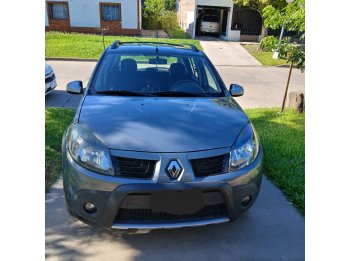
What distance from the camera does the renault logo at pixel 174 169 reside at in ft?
7.38

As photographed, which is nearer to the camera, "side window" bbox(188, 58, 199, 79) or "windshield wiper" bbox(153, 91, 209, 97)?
"windshield wiper" bbox(153, 91, 209, 97)

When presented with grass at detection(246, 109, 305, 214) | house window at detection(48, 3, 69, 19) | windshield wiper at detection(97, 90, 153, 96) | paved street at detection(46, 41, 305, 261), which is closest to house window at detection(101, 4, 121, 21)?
house window at detection(48, 3, 69, 19)

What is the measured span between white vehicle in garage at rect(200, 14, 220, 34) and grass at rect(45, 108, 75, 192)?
20498 millimetres

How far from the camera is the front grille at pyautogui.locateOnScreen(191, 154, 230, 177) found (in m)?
2.32

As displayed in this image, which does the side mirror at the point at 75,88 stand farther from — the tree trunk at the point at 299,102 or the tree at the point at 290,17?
the tree trunk at the point at 299,102

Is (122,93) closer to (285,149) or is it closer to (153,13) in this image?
(285,149)

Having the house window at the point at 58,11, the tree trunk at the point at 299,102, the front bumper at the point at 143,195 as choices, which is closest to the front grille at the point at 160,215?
the front bumper at the point at 143,195

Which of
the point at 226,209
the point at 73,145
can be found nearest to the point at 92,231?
the point at 73,145

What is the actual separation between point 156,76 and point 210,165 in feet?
5.12

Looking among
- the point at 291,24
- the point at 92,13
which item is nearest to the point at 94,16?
the point at 92,13

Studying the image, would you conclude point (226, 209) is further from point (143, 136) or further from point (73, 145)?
point (73, 145)

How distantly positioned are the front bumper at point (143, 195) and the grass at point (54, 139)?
126 cm

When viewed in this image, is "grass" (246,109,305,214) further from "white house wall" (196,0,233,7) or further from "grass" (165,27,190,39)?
"white house wall" (196,0,233,7)

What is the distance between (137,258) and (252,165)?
123cm
